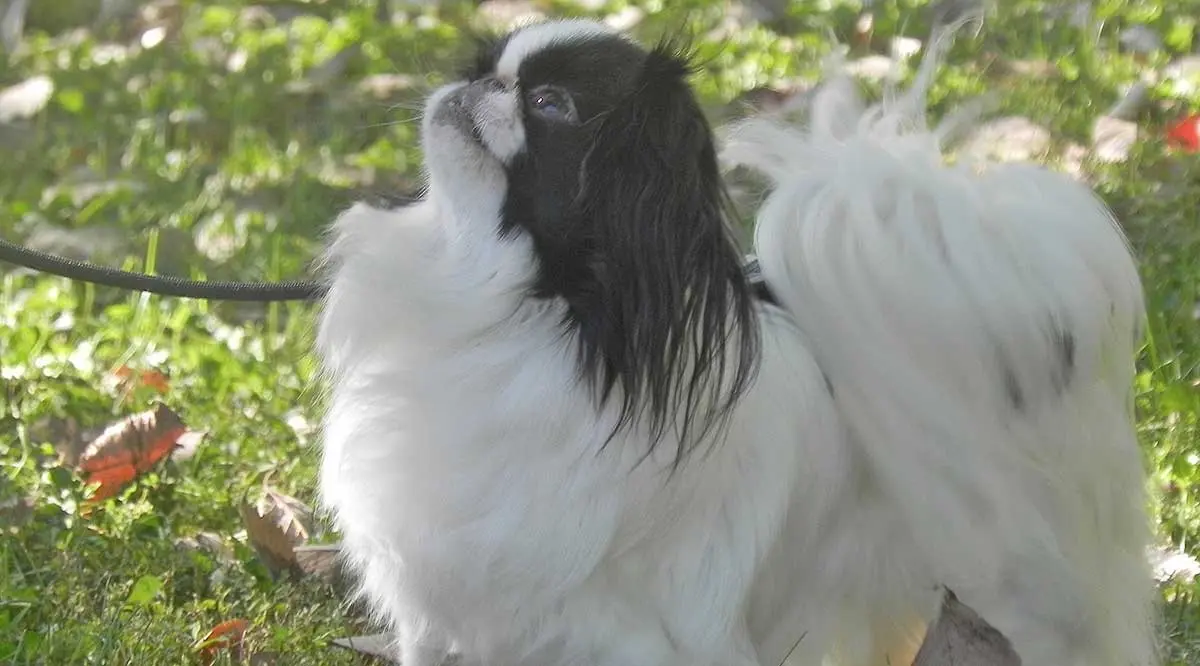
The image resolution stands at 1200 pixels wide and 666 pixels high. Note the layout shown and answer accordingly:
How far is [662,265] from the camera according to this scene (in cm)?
197

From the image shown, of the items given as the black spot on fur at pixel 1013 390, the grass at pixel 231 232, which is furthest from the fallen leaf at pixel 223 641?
the black spot on fur at pixel 1013 390

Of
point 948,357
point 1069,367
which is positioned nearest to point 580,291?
point 948,357

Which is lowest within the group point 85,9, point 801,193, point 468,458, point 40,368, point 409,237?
point 85,9

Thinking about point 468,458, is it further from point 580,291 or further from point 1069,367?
point 1069,367

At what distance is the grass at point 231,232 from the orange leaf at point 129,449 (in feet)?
0.12

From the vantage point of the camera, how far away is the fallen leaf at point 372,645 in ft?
8.20

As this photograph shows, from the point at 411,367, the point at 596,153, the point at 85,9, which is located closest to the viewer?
the point at 596,153

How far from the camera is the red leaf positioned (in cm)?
413

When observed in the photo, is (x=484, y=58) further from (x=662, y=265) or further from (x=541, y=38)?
(x=662, y=265)

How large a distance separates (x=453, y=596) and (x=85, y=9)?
4.18 m

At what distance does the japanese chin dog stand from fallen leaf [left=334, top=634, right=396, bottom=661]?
7.7 inches

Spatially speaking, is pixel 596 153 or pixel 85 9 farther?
pixel 85 9

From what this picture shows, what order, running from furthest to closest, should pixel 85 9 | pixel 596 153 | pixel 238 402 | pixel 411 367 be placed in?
pixel 85 9, pixel 238 402, pixel 411 367, pixel 596 153

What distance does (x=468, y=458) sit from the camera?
83.3 inches
